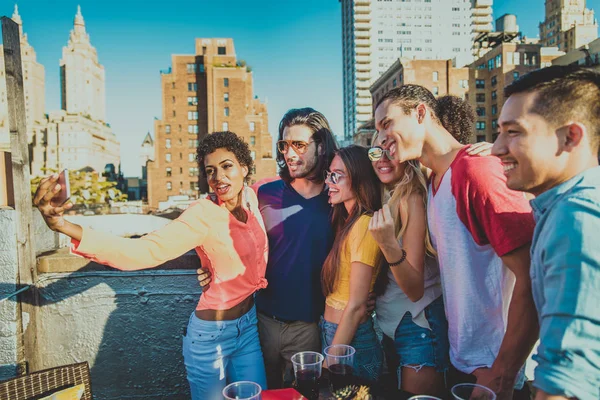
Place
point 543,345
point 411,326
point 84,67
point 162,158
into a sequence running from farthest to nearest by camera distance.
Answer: point 84,67 → point 162,158 → point 411,326 → point 543,345

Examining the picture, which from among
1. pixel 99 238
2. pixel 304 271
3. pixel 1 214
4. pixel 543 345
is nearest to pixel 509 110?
pixel 543 345

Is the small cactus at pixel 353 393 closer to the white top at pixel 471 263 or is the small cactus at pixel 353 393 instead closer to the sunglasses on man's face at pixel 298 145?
the white top at pixel 471 263

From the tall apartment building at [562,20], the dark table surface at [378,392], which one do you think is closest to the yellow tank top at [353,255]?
the dark table surface at [378,392]

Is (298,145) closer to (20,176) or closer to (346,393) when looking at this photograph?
(346,393)

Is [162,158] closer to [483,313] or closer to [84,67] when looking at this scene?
[483,313]

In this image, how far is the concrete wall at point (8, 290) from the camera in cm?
329

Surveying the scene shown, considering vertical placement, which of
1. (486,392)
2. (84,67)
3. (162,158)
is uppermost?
(84,67)

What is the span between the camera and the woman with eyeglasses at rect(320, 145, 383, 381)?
2.71 m

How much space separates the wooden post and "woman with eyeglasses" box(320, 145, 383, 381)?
8.48ft

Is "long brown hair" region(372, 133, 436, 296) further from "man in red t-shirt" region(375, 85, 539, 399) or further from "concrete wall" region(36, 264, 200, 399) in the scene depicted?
"concrete wall" region(36, 264, 200, 399)

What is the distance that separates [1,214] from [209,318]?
6.63 ft

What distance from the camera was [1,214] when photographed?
10.7ft

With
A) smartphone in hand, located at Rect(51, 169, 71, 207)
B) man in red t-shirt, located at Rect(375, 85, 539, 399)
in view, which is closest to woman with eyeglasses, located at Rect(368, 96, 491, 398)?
man in red t-shirt, located at Rect(375, 85, 539, 399)

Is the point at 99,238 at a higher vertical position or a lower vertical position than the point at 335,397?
→ higher
